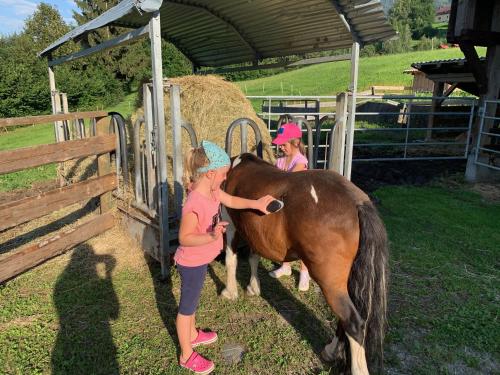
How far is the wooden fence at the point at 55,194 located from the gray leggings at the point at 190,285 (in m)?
1.94

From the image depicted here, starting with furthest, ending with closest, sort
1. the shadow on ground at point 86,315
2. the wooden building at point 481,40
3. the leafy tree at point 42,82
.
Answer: the leafy tree at point 42,82
the wooden building at point 481,40
the shadow on ground at point 86,315

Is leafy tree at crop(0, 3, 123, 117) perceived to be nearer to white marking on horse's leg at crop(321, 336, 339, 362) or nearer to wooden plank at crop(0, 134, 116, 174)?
wooden plank at crop(0, 134, 116, 174)

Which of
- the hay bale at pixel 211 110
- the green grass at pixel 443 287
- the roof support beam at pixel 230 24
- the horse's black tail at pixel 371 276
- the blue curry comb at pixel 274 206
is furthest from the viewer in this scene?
the roof support beam at pixel 230 24

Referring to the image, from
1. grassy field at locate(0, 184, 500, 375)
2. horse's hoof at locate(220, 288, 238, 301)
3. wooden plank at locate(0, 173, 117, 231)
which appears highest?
wooden plank at locate(0, 173, 117, 231)

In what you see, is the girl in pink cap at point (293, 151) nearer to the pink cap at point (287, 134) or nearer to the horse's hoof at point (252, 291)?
the pink cap at point (287, 134)

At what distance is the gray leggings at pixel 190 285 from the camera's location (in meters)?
2.52

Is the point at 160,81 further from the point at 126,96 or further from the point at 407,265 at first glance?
the point at 126,96

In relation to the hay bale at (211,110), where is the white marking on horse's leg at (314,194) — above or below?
below

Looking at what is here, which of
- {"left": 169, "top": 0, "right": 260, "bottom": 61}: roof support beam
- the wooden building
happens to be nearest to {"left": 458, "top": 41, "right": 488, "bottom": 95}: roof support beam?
the wooden building

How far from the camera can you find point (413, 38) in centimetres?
8662

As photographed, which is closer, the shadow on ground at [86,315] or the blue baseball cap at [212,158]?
the blue baseball cap at [212,158]

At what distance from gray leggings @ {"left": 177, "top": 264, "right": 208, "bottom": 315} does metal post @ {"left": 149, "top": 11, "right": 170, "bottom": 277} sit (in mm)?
1294

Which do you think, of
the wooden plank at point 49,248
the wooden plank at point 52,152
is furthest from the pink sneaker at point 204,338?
the wooden plank at point 52,152

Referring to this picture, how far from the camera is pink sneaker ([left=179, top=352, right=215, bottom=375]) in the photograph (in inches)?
103
